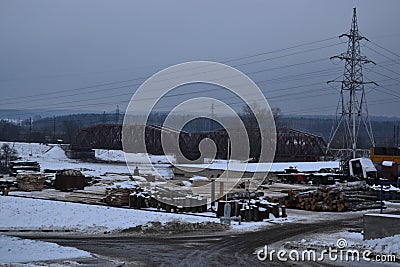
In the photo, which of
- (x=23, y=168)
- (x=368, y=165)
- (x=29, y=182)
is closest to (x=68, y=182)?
(x=29, y=182)

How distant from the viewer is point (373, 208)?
27.7 m

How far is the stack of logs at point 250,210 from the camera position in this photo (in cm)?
2222

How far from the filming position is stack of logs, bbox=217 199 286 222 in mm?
22219

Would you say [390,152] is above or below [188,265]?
above

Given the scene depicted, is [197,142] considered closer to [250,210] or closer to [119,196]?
[119,196]

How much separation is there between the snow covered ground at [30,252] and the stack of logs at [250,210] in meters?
9.58

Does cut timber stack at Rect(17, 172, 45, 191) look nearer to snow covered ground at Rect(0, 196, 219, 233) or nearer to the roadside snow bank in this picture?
snow covered ground at Rect(0, 196, 219, 233)

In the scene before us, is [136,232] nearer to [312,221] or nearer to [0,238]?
[0,238]

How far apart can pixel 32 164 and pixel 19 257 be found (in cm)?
3823

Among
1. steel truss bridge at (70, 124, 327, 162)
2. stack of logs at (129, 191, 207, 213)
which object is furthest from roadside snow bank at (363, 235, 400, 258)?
steel truss bridge at (70, 124, 327, 162)

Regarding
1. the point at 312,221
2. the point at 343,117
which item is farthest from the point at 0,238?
the point at 343,117

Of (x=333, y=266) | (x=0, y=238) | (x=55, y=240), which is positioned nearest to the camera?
(x=333, y=266)

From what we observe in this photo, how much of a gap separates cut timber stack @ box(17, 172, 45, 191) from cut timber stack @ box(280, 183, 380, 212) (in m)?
16.5

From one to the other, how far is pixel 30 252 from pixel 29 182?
23.7 meters
